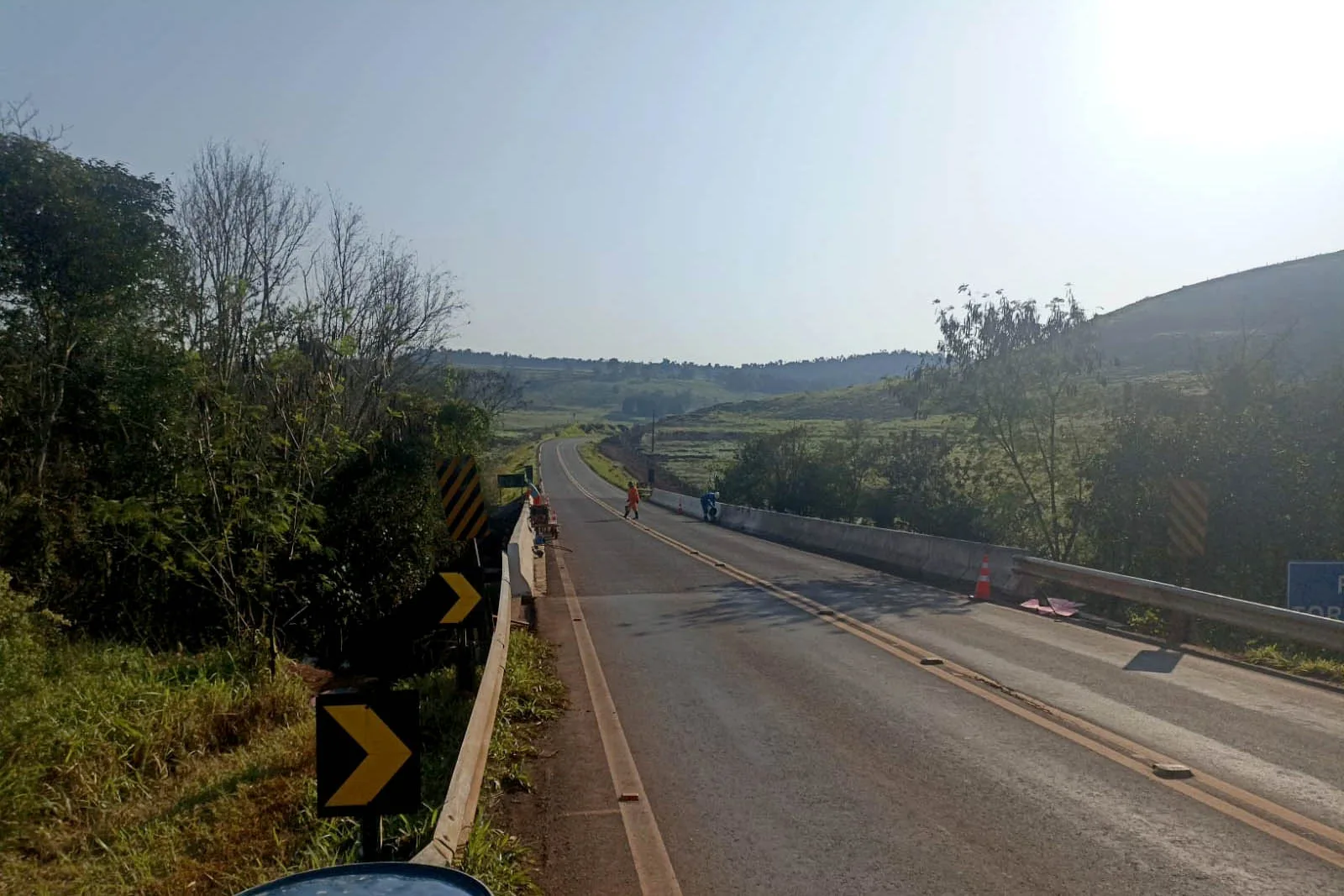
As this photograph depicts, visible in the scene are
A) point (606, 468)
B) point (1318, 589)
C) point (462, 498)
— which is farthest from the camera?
point (606, 468)

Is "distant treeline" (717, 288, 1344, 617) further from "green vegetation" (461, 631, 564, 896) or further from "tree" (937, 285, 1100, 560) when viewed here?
Result: "green vegetation" (461, 631, 564, 896)

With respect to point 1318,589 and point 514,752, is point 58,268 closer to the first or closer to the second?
point 514,752

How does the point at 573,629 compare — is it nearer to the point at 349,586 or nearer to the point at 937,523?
the point at 349,586

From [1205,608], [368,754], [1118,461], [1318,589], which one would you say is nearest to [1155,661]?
[1205,608]

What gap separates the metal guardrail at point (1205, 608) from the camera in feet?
35.8

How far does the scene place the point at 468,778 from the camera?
20.7 feet

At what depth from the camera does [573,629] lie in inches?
565

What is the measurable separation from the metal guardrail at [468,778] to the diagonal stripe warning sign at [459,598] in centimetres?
44

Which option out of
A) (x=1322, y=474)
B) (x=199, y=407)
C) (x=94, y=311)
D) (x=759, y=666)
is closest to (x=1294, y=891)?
(x=759, y=666)

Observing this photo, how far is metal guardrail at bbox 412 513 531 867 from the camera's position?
512 cm

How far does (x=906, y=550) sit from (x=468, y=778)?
719 inches

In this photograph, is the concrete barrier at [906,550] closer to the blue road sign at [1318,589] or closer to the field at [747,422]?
the blue road sign at [1318,589]

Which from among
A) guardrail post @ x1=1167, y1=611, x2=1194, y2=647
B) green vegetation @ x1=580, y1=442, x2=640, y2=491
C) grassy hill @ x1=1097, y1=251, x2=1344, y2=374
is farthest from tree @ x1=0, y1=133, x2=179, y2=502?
grassy hill @ x1=1097, y1=251, x2=1344, y2=374

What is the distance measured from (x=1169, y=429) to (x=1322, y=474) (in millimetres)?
3211
